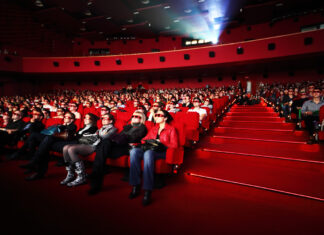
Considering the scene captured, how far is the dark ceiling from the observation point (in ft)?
28.1

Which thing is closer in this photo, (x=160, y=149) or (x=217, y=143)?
(x=160, y=149)

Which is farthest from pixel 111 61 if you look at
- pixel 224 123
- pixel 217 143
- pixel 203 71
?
pixel 217 143

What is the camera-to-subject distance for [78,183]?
5.93 ft

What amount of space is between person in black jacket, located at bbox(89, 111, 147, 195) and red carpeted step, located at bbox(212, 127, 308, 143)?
148cm

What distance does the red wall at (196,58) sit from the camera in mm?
7664

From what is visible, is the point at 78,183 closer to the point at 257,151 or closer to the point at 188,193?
the point at 188,193

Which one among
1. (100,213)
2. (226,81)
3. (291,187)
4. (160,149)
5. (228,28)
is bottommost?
(100,213)

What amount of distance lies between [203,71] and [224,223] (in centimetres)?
1076

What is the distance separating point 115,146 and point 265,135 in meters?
2.30

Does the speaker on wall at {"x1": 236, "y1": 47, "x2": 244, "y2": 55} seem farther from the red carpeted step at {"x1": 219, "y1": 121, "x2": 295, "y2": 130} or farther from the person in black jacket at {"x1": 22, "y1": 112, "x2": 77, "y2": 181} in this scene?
the person in black jacket at {"x1": 22, "y1": 112, "x2": 77, "y2": 181}

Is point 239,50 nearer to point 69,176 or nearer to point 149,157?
point 149,157

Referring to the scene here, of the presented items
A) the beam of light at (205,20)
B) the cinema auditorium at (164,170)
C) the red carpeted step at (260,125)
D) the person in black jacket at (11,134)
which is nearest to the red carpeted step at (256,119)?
A: the cinema auditorium at (164,170)

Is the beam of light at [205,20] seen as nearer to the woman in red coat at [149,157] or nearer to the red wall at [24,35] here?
the woman in red coat at [149,157]

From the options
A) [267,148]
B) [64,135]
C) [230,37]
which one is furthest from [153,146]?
[230,37]
